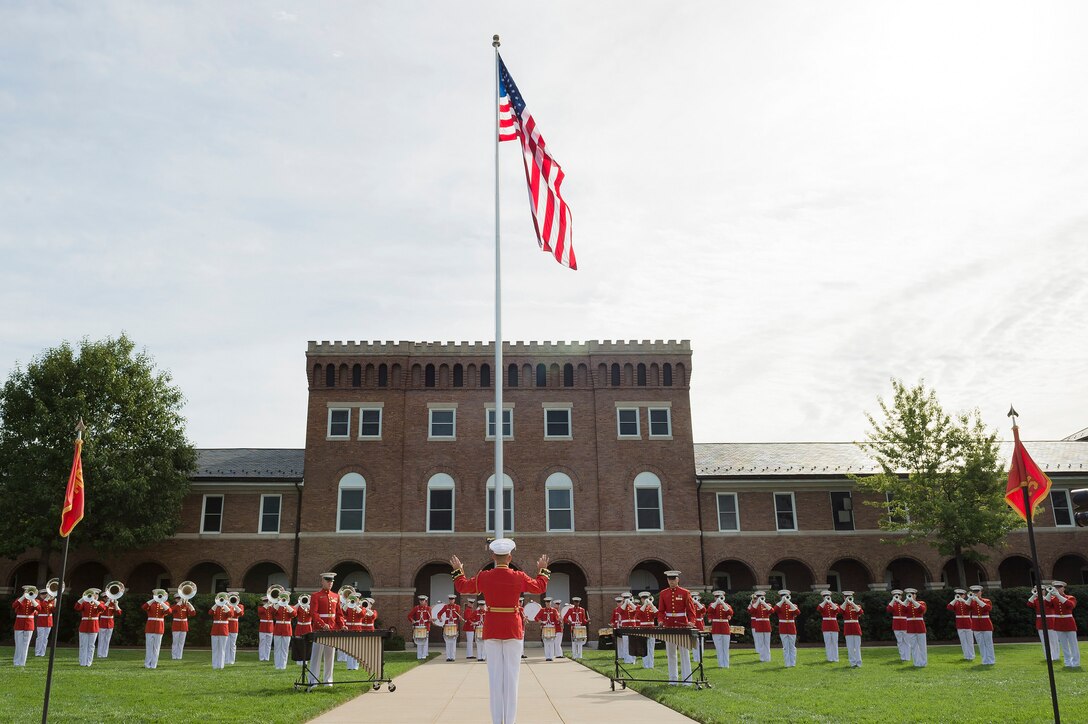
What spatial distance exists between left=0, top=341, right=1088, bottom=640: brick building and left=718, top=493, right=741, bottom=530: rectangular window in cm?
9

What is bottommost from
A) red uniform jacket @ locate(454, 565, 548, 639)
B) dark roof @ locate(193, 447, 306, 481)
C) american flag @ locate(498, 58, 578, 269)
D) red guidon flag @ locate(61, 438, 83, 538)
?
red uniform jacket @ locate(454, 565, 548, 639)

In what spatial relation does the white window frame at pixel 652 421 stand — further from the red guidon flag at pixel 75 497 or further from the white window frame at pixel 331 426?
the red guidon flag at pixel 75 497

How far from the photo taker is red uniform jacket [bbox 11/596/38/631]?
2234cm

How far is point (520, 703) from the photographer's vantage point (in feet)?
47.5

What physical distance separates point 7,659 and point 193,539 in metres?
14.0

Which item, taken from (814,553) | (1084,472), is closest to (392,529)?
(814,553)

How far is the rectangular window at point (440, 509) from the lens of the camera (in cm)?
3756

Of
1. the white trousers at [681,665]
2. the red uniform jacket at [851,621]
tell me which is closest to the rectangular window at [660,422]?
the red uniform jacket at [851,621]

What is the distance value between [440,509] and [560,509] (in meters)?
5.32

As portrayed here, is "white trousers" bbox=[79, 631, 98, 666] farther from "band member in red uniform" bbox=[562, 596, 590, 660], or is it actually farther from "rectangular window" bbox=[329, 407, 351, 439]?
"rectangular window" bbox=[329, 407, 351, 439]

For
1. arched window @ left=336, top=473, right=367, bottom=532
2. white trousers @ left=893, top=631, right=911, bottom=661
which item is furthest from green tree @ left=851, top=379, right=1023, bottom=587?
arched window @ left=336, top=473, right=367, bottom=532

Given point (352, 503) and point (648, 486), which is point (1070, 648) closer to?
point (648, 486)

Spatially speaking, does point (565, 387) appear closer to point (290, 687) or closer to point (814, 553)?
point (814, 553)

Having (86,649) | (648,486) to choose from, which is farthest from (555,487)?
(86,649)
